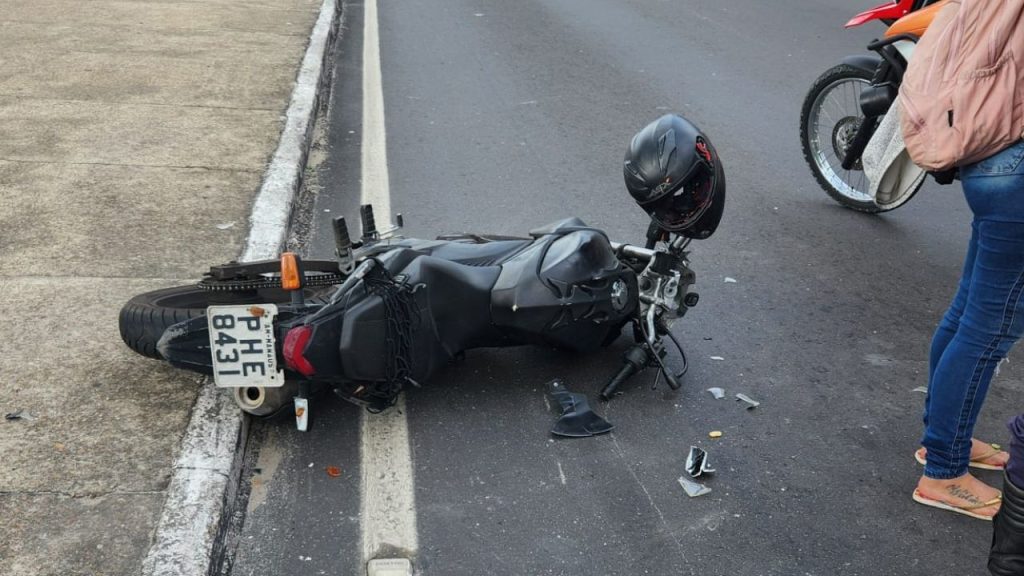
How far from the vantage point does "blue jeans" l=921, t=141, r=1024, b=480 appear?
10.6ft

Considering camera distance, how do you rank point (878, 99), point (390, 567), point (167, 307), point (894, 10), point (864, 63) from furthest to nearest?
1. point (864, 63)
2. point (894, 10)
3. point (878, 99)
4. point (167, 307)
5. point (390, 567)

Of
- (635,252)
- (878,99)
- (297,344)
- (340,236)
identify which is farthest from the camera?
(878,99)

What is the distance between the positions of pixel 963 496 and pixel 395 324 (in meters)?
2.04

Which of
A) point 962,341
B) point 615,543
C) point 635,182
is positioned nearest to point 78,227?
point 635,182

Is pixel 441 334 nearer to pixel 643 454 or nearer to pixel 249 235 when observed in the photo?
pixel 643 454

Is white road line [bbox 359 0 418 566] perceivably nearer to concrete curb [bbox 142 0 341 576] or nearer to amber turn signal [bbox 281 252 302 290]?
concrete curb [bbox 142 0 341 576]

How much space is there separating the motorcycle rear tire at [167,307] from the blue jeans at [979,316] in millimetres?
2213

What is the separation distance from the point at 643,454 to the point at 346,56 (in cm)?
818

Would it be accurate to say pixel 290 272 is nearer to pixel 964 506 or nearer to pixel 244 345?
pixel 244 345

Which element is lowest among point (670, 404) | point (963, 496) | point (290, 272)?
point (670, 404)

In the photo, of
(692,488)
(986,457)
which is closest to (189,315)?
(692,488)

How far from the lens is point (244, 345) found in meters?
3.52

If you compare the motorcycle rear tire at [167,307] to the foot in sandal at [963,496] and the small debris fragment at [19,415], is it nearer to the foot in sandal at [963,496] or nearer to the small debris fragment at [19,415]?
the small debris fragment at [19,415]

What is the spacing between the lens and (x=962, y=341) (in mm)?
3451
